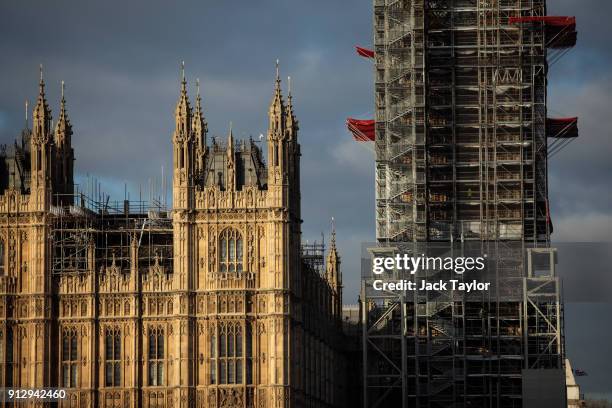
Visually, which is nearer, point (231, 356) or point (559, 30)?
point (231, 356)

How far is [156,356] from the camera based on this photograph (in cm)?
14225

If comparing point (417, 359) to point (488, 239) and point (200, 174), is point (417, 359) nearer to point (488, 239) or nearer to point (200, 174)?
point (488, 239)

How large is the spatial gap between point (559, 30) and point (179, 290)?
35.5 metres

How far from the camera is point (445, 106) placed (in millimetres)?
157125

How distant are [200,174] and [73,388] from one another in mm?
15516

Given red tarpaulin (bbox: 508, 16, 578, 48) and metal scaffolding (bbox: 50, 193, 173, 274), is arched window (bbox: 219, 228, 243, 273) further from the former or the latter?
red tarpaulin (bbox: 508, 16, 578, 48)

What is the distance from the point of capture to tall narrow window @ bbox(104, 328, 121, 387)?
→ 142m

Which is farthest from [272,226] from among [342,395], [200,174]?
[342,395]

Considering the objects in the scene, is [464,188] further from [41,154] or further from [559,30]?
[41,154]

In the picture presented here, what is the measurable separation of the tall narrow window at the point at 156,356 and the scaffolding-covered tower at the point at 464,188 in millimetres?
18428

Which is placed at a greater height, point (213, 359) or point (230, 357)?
point (230, 357)

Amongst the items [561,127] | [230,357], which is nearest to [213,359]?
[230,357]

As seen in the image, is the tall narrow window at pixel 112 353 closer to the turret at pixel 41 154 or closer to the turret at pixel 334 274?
the turret at pixel 41 154

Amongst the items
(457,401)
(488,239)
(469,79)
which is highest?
(469,79)
